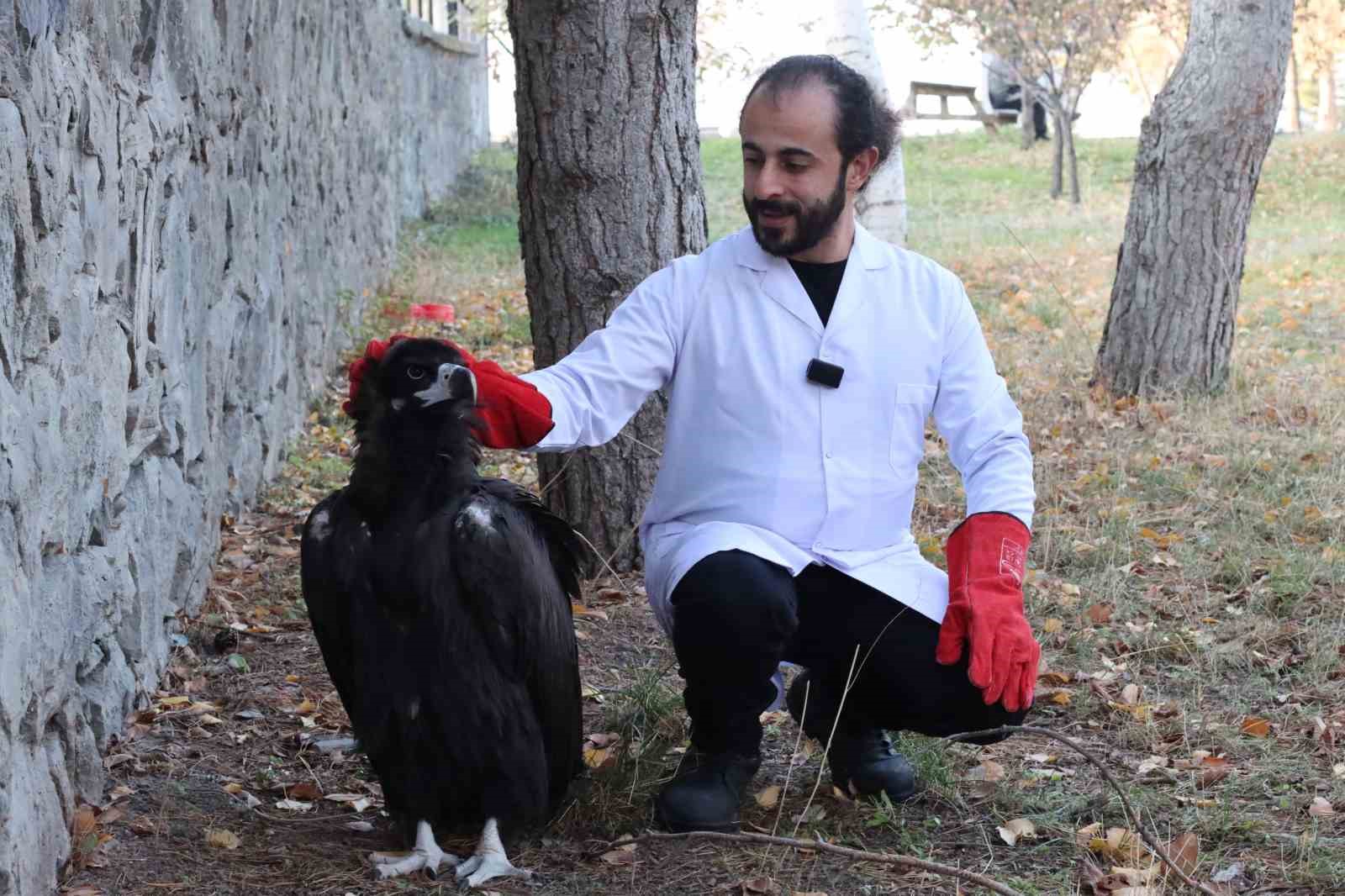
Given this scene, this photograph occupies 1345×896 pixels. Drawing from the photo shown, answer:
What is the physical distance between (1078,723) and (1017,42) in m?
16.8

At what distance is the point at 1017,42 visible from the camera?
1964cm

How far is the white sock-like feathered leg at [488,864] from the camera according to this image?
321 cm

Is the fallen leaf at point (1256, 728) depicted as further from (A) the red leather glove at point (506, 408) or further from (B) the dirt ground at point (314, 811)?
(A) the red leather glove at point (506, 408)

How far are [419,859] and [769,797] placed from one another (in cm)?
90

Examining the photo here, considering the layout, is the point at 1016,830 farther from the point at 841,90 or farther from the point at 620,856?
the point at 841,90

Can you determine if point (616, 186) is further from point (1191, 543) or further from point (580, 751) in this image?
point (1191, 543)

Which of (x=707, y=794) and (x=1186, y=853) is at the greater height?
(x=707, y=794)

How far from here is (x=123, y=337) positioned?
151 inches

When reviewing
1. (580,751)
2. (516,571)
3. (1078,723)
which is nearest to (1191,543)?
(1078,723)

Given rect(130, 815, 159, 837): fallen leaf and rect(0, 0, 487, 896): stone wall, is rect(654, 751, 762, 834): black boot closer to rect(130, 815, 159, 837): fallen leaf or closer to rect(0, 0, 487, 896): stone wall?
rect(130, 815, 159, 837): fallen leaf

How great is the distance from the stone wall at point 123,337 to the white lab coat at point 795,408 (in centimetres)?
108

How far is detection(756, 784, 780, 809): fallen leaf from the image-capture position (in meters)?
3.66

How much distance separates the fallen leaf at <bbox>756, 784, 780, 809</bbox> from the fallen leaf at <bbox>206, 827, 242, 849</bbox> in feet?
4.07

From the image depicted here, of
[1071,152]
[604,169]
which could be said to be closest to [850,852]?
[604,169]
